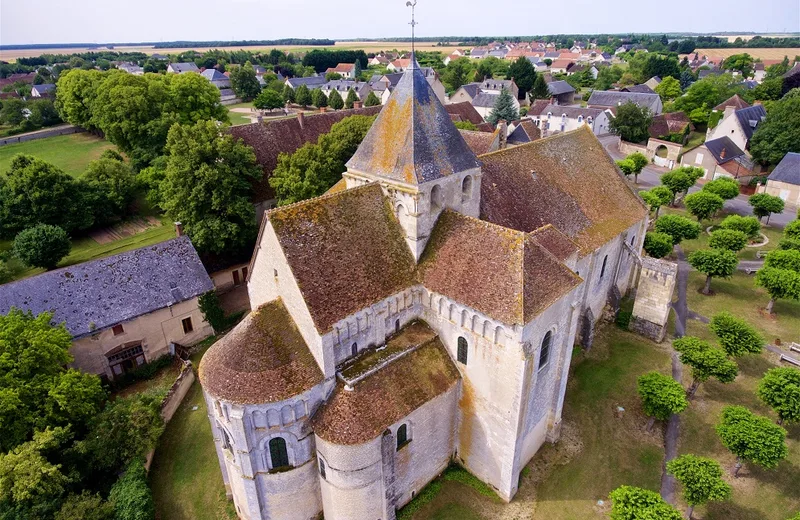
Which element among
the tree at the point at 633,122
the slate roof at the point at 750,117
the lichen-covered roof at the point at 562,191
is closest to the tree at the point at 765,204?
the lichen-covered roof at the point at 562,191

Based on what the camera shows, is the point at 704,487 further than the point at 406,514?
No

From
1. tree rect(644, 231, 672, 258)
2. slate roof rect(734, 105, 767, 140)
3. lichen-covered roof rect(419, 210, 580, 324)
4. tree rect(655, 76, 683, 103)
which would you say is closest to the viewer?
lichen-covered roof rect(419, 210, 580, 324)

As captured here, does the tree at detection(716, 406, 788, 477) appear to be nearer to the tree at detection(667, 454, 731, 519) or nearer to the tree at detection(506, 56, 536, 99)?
the tree at detection(667, 454, 731, 519)

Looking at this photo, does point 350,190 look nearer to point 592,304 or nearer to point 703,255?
point 592,304

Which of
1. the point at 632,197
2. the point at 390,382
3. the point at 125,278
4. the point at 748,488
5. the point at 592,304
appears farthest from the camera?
the point at 632,197

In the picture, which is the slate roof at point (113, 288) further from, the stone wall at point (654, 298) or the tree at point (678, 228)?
the tree at point (678, 228)

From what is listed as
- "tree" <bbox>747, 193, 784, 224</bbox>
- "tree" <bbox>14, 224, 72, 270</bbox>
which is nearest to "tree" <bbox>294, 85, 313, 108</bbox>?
"tree" <bbox>14, 224, 72, 270</bbox>

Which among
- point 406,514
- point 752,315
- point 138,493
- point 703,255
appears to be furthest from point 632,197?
point 138,493

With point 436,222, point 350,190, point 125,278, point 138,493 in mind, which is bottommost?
point 138,493
